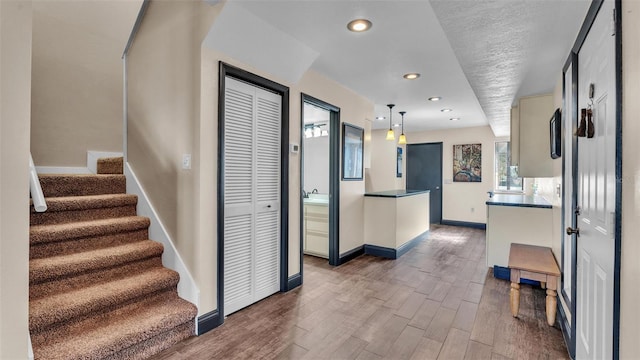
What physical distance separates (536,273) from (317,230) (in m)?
2.56

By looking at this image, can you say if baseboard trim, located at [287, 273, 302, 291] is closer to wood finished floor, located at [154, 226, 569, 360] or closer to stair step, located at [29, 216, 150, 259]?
wood finished floor, located at [154, 226, 569, 360]

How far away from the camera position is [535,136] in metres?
3.37

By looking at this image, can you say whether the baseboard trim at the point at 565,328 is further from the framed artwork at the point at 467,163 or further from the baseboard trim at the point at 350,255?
the framed artwork at the point at 467,163

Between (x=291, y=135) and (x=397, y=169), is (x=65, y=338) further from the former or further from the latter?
(x=397, y=169)

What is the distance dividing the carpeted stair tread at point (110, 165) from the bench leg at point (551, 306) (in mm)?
4115

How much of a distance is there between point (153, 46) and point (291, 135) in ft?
4.94

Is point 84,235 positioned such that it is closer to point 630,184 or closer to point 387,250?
point 630,184

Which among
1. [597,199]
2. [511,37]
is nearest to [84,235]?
[597,199]

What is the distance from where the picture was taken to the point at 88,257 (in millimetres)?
2109

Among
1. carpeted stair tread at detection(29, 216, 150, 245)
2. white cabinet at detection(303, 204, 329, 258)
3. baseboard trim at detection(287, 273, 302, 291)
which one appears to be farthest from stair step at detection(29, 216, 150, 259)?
white cabinet at detection(303, 204, 329, 258)

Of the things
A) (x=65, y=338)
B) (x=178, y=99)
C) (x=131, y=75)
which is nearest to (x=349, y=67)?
(x=178, y=99)

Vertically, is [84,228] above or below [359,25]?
below

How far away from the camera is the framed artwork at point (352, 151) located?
13.2 ft

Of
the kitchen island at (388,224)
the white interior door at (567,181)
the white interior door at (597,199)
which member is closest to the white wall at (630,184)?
the white interior door at (597,199)
